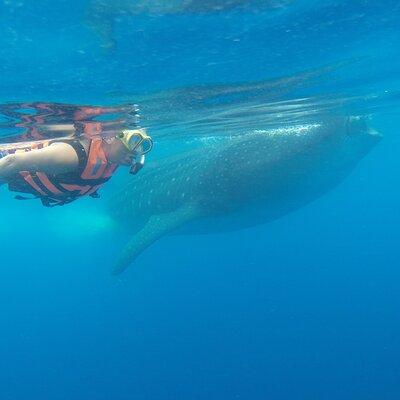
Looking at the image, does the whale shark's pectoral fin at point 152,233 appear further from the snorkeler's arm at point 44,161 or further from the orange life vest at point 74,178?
the snorkeler's arm at point 44,161

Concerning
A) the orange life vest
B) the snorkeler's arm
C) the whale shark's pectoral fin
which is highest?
the snorkeler's arm

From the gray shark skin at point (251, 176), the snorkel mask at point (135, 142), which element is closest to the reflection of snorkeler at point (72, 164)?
the snorkel mask at point (135, 142)

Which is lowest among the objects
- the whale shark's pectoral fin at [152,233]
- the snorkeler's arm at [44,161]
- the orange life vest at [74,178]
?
the whale shark's pectoral fin at [152,233]

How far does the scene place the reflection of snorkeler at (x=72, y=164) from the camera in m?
6.12

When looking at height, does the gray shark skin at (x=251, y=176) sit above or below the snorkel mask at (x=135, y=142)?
below

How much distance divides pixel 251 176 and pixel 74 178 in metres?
7.60

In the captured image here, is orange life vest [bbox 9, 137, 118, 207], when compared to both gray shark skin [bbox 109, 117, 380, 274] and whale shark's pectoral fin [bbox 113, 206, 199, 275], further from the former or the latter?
whale shark's pectoral fin [bbox 113, 206, 199, 275]

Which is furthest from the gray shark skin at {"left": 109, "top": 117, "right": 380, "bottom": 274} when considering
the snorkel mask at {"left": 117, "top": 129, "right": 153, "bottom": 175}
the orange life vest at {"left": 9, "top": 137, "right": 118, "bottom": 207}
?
the orange life vest at {"left": 9, "top": 137, "right": 118, "bottom": 207}

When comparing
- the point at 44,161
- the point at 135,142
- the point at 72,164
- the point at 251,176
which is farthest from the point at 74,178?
the point at 251,176

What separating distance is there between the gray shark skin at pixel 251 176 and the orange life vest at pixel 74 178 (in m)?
6.96

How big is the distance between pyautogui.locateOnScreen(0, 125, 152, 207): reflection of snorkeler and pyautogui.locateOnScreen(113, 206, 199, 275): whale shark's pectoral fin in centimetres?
687

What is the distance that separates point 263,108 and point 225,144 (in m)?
1.95

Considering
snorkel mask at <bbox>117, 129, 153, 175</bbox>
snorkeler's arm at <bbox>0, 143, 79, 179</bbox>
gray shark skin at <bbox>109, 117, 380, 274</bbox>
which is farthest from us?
gray shark skin at <bbox>109, 117, 380, 274</bbox>

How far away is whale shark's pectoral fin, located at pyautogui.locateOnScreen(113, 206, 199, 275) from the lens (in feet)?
46.5
